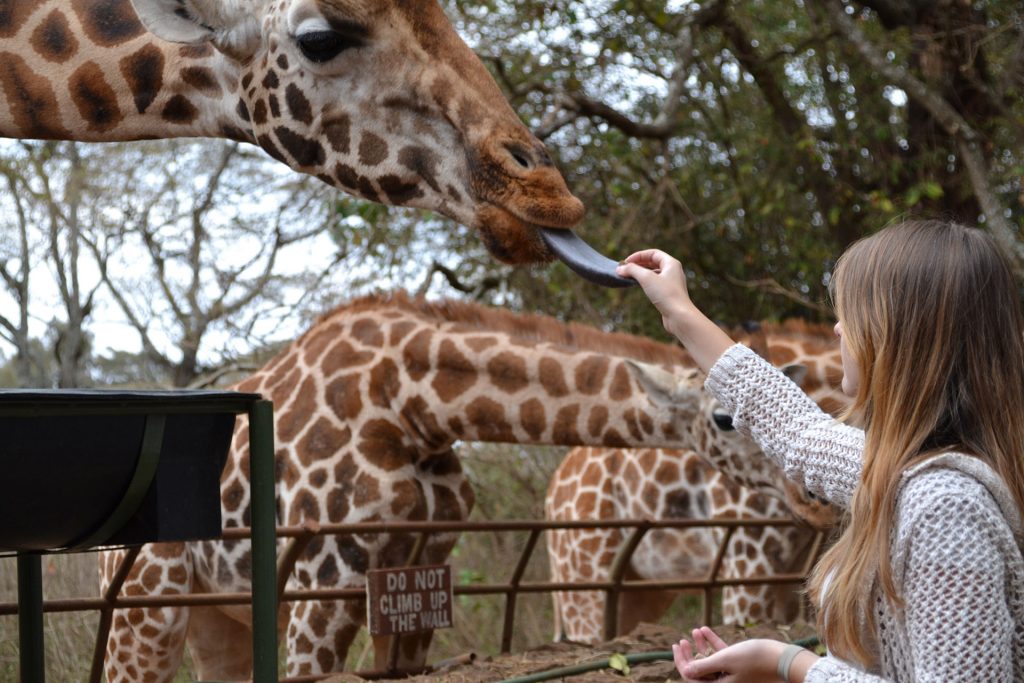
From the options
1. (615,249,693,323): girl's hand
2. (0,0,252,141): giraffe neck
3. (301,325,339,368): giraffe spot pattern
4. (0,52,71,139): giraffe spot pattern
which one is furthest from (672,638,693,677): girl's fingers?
(301,325,339,368): giraffe spot pattern

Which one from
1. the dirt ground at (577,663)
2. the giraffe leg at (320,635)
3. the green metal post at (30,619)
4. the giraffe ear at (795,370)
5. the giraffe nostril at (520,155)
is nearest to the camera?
the green metal post at (30,619)

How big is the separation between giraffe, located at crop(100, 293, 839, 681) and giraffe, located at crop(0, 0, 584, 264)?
6.47ft

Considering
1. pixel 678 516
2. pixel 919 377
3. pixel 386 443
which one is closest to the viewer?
pixel 919 377

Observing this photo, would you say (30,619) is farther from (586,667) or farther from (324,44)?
(586,667)

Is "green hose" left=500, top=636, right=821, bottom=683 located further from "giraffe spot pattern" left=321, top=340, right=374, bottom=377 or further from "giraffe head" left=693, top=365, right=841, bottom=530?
"giraffe spot pattern" left=321, top=340, right=374, bottom=377

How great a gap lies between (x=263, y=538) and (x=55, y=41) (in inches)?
48.9

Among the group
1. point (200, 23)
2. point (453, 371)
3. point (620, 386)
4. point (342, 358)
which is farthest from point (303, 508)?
point (200, 23)

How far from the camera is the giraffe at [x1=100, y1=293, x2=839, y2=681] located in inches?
176

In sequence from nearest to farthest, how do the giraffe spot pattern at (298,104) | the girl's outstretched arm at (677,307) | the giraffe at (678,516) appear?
the girl's outstretched arm at (677,307) → the giraffe spot pattern at (298,104) → the giraffe at (678,516)

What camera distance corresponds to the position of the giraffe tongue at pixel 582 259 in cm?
224

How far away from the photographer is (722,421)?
15.7 feet

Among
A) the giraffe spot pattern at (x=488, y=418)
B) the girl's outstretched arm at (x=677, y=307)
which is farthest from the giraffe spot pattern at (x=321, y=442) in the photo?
the girl's outstretched arm at (x=677, y=307)

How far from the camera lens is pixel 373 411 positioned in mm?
4723

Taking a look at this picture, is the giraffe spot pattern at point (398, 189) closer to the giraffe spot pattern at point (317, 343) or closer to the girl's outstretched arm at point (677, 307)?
the girl's outstretched arm at point (677, 307)
